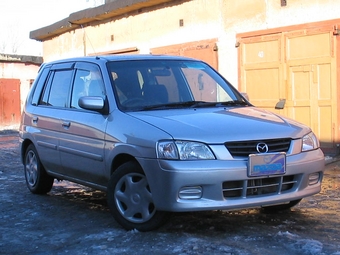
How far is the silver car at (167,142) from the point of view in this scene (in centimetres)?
482

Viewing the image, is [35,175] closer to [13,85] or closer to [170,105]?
[170,105]

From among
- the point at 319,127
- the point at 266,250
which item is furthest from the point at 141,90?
the point at 319,127

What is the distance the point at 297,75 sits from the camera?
1086 centimetres

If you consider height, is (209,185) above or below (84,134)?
below

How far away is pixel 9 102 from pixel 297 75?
52.5 ft

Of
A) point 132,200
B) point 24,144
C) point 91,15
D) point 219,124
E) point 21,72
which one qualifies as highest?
point 91,15

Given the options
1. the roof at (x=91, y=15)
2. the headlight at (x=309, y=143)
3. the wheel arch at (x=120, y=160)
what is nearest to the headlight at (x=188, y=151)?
the wheel arch at (x=120, y=160)

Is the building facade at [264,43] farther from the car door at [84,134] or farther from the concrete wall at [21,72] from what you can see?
the concrete wall at [21,72]

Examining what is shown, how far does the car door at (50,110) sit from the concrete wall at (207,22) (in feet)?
17.3

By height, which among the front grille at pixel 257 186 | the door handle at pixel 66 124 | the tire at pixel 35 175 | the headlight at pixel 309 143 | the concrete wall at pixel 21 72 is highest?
the concrete wall at pixel 21 72

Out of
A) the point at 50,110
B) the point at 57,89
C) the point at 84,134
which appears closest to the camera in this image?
the point at 84,134

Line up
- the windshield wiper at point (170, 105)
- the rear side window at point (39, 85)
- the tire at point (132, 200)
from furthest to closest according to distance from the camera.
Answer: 1. the rear side window at point (39, 85)
2. the windshield wiper at point (170, 105)
3. the tire at point (132, 200)

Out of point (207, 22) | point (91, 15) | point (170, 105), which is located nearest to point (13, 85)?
point (91, 15)

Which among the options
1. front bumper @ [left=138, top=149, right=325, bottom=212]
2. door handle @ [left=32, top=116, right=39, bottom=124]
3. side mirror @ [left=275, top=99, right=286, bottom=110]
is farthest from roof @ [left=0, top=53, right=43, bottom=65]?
front bumper @ [left=138, top=149, right=325, bottom=212]
